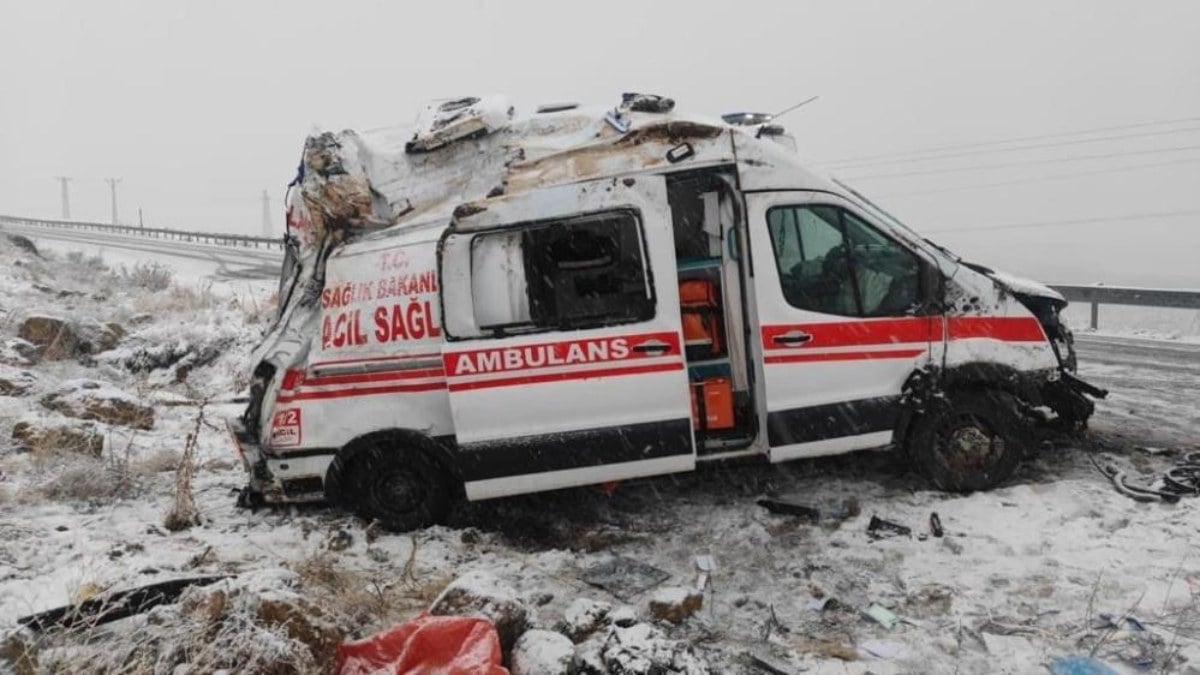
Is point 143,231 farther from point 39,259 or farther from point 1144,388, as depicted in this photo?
point 1144,388

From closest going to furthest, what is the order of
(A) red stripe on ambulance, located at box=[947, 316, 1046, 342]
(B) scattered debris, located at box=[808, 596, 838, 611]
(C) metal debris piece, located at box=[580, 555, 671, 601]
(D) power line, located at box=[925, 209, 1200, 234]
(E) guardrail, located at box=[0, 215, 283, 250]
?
1. (B) scattered debris, located at box=[808, 596, 838, 611]
2. (C) metal debris piece, located at box=[580, 555, 671, 601]
3. (A) red stripe on ambulance, located at box=[947, 316, 1046, 342]
4. (E) guardrail, located at box=[0, 215, 283, 250]
5. (D) power line, located at box=[925, 209, 1200, 234]

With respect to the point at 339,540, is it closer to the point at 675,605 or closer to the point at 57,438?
the point at 675,605

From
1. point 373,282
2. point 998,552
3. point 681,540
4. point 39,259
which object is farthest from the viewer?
point 39,259

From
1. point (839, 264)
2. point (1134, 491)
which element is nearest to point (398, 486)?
point (839, 264)

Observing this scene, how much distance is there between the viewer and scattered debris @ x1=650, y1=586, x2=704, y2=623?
422 cm

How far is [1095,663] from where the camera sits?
3.60 meters

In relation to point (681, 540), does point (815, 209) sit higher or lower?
higher

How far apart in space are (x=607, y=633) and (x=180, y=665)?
176cm

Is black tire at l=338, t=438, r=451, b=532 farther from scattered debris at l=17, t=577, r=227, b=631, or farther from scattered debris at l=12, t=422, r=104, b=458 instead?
scattered debris at l=12, t=422, r=104, b=458

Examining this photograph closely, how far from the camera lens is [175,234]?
34.5 meters

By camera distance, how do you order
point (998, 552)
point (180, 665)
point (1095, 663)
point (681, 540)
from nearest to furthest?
point (180, 665)
point (1095, 663)
point (998, 552)
point (681, 540)

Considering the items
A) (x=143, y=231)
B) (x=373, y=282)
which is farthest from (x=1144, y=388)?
(x=143, y=231)

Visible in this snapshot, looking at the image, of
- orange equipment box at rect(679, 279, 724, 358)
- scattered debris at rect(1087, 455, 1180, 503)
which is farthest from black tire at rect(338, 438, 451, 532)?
scattered debris at rect(1087, 455, 1180, 503)

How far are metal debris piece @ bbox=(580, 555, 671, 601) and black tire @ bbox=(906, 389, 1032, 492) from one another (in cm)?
206
